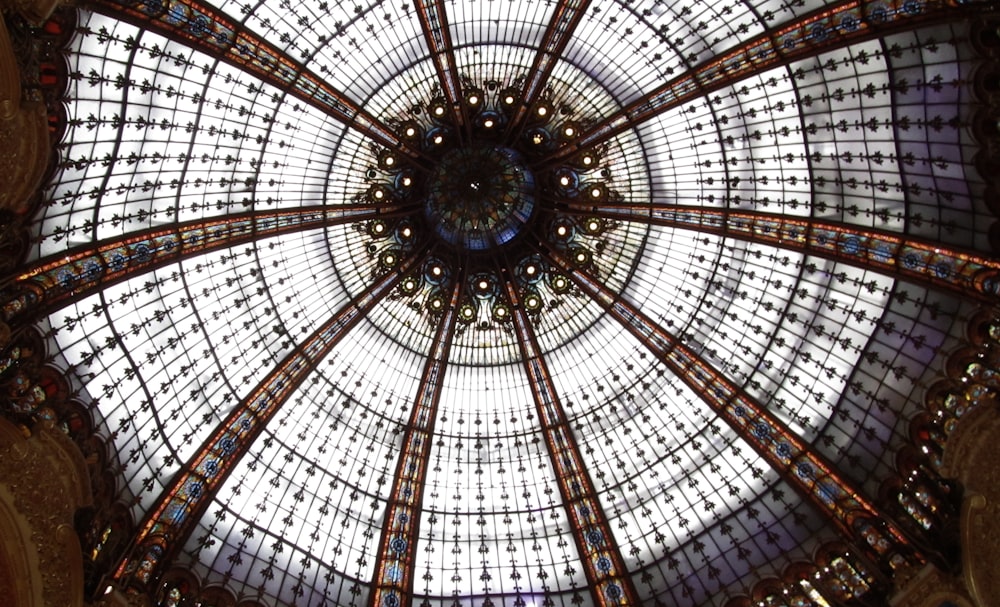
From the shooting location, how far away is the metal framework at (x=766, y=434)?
19.0 meters

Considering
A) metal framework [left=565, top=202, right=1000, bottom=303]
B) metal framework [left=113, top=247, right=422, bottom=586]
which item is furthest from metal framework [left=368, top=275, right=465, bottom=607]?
metal framework [left=565, top=202, right=1000, bottom=303]

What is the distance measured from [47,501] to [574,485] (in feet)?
48.9

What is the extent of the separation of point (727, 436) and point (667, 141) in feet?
33.1

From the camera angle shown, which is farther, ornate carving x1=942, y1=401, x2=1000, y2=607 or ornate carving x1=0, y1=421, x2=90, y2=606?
ornate carving x1=942, y1=401, x2=1000, y2=607

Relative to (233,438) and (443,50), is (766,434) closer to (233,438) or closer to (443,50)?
(443,50)

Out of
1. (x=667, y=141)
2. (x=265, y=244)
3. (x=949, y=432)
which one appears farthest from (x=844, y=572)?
(x=265, y=244)

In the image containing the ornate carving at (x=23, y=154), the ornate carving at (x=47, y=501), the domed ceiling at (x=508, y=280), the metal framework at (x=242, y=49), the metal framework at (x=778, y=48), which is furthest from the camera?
the domed ceiling at (x=508, y=280)

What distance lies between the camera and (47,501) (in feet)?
53.4

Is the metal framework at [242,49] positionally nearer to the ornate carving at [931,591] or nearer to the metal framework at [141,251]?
the metal framework at [141,251]

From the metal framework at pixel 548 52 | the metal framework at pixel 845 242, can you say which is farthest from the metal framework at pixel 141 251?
the metal framework at pixel 845 242

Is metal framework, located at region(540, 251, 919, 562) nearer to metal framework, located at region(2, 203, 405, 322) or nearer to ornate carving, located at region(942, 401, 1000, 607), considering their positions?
ornate carving, located at region(942, 401, 1000, 607)

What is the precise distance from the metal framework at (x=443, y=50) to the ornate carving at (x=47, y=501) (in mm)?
15372

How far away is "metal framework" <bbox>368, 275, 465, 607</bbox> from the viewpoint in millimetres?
21781

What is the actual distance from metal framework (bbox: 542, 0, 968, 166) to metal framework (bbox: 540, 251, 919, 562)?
5350mm
